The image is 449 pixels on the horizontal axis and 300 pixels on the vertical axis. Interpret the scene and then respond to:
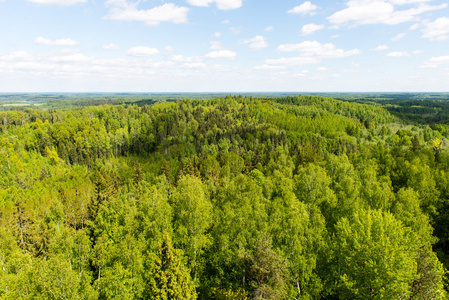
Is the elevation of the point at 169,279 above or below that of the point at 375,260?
below

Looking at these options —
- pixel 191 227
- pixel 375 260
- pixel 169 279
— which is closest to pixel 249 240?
pixel 191 227

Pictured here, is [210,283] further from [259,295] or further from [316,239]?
[316,239]

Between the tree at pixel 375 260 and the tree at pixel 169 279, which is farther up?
the tree at pixel 375 260

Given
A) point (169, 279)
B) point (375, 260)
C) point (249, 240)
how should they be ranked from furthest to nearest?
1. point (249, 240)
2. point (169, 279)
3. point (375, 260)

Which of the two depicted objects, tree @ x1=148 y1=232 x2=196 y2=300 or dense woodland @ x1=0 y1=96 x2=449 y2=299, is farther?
tree @ x1=148 y1=232 x2=196 y2=300

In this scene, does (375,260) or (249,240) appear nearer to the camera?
(375,260)

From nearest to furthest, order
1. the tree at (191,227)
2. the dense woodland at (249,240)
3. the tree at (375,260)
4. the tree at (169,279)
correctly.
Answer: the tree at (375,260)
the dense woodland at (249,240)
the tree at (169,279)
the tree at (191,227)

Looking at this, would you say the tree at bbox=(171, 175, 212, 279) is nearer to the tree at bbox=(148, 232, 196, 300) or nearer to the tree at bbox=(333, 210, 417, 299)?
the tree at bbox=(148, 232, 196, 300)

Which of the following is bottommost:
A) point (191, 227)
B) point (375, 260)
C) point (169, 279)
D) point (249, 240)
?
point (169, 279)

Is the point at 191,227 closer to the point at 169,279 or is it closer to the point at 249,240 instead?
the point at 169,279

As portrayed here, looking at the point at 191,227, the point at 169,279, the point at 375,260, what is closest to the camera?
the point at 375,260

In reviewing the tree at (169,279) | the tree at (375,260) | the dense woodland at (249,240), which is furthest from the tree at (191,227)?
the tree at (375,260)

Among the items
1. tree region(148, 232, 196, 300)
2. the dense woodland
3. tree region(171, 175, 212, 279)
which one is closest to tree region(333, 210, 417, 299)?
the dense woodland

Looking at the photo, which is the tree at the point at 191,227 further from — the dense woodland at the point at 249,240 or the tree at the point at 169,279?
the tree at the point at 169,279
